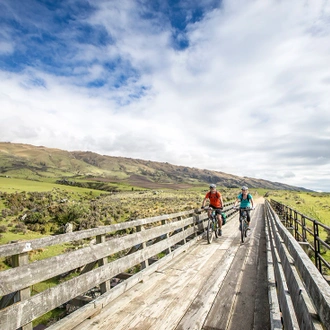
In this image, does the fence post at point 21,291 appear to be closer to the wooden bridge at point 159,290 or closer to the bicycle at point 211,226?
the wooden bridge at point 159,290

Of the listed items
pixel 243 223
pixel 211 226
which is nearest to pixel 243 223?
pixel 243 223

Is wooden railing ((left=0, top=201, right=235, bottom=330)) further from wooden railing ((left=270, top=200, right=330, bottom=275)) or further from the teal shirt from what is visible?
the teal shirt

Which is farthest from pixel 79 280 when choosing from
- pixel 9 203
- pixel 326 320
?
pixel 9 203

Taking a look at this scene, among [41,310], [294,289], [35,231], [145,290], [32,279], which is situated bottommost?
[35,231]

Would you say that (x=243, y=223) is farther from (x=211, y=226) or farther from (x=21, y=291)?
(x=21, y=291)

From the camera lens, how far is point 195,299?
16.2 feet

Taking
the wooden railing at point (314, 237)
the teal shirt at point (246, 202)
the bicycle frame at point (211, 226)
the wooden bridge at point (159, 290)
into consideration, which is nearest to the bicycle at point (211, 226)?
the bicycle frame at point (211, 226)

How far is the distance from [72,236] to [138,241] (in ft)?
7.47

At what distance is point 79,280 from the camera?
13.1 ft

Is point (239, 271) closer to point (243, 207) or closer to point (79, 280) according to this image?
point (79, 280)

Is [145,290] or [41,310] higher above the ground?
[41,310]

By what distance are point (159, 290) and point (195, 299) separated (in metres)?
0.82

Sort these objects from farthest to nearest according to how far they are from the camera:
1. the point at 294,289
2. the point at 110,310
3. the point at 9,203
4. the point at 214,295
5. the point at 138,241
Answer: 1. the point at 9,203
2. the point at 138,241
3. the point at 214,295
4. the point at 110,310
5. the point at 294,289

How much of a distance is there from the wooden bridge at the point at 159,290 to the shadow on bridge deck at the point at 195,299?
2cm
